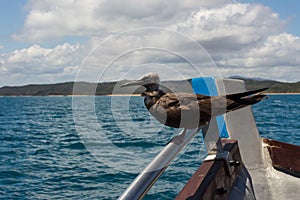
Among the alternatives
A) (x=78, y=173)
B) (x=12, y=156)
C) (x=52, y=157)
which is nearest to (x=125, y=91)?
(x=78, y=173)

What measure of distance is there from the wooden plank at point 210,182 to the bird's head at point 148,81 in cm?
66

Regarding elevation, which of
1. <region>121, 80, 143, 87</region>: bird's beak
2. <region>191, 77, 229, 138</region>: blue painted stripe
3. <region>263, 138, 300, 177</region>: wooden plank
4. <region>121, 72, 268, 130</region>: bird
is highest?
<region>121, 80, 143, 87</region>: bird's beak

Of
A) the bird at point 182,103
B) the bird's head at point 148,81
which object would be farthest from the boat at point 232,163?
the bird's head at point 148,81

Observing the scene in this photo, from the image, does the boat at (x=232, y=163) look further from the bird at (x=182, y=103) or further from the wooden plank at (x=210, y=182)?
the bird at (x=182, y=103)

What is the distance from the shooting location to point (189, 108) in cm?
240

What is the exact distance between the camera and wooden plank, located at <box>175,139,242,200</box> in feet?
7.35

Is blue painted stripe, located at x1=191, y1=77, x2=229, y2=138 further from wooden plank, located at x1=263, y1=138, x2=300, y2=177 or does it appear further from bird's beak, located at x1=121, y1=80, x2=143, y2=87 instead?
wooden plank, located at x1=263, y1=138, x2=300, y2=177

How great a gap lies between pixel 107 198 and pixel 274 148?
279 inches

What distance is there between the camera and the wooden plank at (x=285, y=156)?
3.93 metres

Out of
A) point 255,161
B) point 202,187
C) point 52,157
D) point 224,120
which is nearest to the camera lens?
point 202,187

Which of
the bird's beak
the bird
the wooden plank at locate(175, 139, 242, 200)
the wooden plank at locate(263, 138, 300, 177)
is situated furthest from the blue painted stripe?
the wooden plank at locate(263, 138, 300, 177)

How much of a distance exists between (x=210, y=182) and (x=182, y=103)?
0.53m

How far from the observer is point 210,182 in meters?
2.41

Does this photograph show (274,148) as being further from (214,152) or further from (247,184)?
(214,152)
